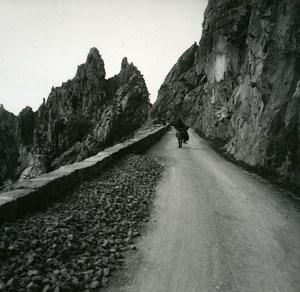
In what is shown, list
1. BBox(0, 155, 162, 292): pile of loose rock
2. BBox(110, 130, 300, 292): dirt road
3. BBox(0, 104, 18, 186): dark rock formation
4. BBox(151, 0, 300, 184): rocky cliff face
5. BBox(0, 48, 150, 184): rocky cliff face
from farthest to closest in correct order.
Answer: BBox(0, 104, 18, 186): dark rock formation, BBox(0, 48, 150, 184): rocky cliff face, BBox(151, 0, 300, 184): rocky cliff face, BBox(110, 130, 300, 292): dirt road, BBox(0, 155, 162, 292): pile of loose rock

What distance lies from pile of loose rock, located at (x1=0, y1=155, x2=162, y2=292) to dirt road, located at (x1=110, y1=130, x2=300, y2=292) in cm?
47

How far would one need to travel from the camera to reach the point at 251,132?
13484 mm

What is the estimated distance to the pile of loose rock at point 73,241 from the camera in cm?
398

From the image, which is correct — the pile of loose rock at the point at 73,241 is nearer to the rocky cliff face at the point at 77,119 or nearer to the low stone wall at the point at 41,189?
the low stone wall at the point at 41,189

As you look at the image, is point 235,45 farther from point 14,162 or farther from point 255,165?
point 14,162

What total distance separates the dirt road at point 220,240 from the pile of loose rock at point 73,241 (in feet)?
1.55

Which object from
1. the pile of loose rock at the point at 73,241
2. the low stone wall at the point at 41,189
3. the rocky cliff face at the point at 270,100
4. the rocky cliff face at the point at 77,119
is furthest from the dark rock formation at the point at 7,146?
the pile of loose rock at the point at 73,241

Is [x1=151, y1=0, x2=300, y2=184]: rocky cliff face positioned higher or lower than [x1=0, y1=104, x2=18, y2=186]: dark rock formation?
higher

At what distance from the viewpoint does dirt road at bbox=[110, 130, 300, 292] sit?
438 centimetres

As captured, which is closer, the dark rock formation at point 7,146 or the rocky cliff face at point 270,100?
the rocky cliff face at point 270,100

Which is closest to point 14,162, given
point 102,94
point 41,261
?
point 102,94


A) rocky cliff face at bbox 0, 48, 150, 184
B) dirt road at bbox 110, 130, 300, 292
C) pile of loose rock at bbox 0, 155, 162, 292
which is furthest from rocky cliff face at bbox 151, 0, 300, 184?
rocky cliff face at bbox 0, 48, 150, 184

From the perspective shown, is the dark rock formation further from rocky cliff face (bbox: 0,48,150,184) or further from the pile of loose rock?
the pile of loose rock

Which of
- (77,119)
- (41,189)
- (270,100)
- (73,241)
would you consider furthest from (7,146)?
(73,241)
